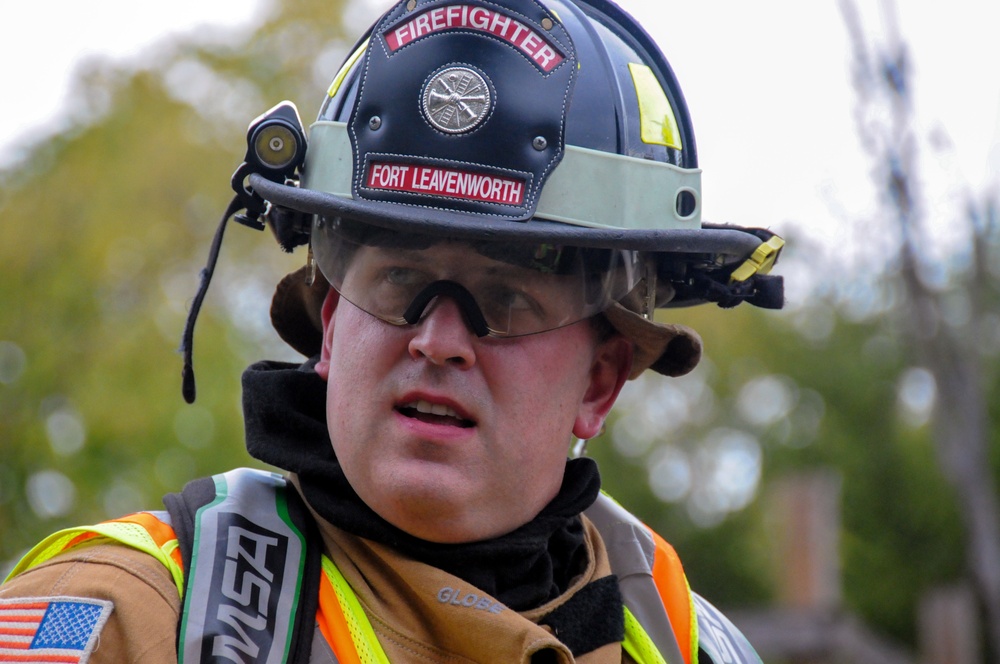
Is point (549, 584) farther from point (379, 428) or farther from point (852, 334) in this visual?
point (852, 334)

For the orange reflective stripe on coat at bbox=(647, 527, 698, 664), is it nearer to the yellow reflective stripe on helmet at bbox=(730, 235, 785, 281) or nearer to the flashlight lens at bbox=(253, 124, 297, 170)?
A: the yellow reflective stripe on helmet at bbox=(730, 235, 785, 281)

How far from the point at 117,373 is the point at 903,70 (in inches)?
313

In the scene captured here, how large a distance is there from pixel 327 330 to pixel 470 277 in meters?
0.50

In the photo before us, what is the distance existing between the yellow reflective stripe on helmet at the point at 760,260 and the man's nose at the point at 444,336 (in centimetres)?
84

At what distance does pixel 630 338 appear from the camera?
3045 mm

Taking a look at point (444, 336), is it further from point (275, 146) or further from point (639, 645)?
point (639, 645)

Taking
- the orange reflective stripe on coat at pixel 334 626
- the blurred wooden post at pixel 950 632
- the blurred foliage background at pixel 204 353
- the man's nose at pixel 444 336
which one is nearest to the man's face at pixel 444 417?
the man's nose at pixel 444 336

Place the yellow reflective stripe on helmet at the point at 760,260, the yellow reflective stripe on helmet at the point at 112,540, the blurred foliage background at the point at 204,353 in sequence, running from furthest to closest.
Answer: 1. the blurred foliage background at the point at 204,353
2. the yellow reflective stripe on helmet at the point at 760,260
3. the yellow reflective stripe on helmet at the point at 112,540

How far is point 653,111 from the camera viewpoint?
2979mm

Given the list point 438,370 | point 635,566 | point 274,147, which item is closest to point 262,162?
point 274,147

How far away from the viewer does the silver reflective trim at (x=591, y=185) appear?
2.68m

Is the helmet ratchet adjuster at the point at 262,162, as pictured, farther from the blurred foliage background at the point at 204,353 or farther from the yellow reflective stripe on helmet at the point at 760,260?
the blurred foliage background at the point at 204,353

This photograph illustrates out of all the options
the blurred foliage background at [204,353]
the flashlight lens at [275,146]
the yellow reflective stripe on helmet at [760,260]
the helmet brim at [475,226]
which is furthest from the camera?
the blurred foliage background at [204,353]

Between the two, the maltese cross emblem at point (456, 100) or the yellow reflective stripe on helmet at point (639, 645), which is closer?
the maltese cross emblem at point (456, 100)
